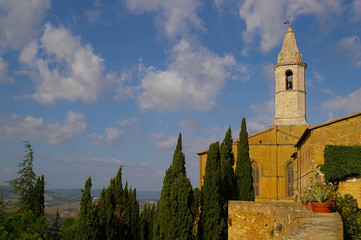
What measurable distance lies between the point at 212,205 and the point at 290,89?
74.6 feet

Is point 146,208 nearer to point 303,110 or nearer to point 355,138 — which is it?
point 303,110

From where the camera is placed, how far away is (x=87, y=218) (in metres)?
17.3

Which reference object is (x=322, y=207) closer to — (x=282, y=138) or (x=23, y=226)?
(x=23, y=226)

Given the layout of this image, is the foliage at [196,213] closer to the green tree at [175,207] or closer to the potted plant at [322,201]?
the green tree at [175,207]

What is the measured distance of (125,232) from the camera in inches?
1032

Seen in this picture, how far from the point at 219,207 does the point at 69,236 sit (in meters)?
10.7

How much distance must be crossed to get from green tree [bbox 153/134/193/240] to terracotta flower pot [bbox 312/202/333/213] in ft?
22.6

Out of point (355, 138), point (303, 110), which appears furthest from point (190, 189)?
point (303, 110)

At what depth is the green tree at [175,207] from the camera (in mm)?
16203

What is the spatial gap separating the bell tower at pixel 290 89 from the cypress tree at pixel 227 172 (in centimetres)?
1225

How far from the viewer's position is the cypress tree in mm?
22484

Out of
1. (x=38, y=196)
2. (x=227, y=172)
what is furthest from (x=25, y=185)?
(x=227, y=172)

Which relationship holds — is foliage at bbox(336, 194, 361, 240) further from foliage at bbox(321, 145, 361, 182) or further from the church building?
the church building

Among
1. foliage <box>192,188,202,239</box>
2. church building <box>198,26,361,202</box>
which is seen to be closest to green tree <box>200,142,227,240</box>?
foliage <box>192,188,202,239</box>
